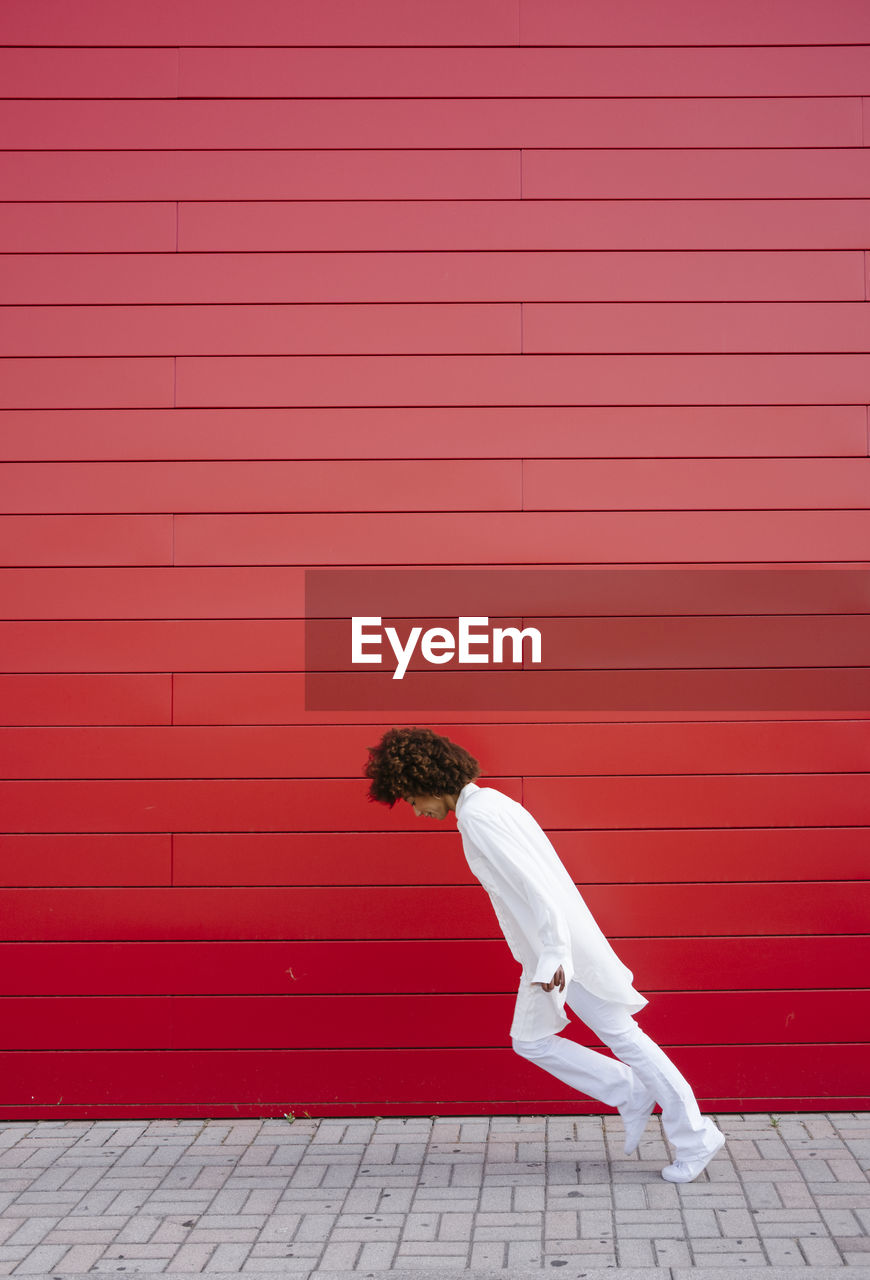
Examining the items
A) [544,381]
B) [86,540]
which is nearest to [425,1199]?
[86,540]

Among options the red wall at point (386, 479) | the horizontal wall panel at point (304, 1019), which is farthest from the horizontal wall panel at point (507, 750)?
the horizontal wall panel at point (304, 1019)

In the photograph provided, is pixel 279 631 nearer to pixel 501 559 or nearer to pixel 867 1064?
pixel 501 559

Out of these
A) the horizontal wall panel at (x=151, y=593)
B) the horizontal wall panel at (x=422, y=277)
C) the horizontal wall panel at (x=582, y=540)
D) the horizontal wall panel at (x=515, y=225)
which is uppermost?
the horizontal wall panel at (x=515, y=225)

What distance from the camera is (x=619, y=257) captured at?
4.61 metres

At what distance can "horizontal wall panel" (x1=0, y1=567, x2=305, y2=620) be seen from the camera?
15.0 ft

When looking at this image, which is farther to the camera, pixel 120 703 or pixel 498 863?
pixel 120 703

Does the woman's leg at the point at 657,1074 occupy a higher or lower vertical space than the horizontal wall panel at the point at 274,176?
lower

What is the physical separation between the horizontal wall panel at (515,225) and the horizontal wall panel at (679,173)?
0.04 m

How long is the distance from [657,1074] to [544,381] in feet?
8.90

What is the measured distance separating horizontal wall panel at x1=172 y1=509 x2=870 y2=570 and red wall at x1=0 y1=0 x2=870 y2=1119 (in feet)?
0.05

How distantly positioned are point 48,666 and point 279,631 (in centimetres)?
97

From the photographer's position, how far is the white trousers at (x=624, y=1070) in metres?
3.77

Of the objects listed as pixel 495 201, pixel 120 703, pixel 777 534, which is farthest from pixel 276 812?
pixel 495 201

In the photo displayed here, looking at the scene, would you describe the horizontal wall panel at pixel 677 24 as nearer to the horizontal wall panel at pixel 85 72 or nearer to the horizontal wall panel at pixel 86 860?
the horizontal wall panel at pixel 85 72
